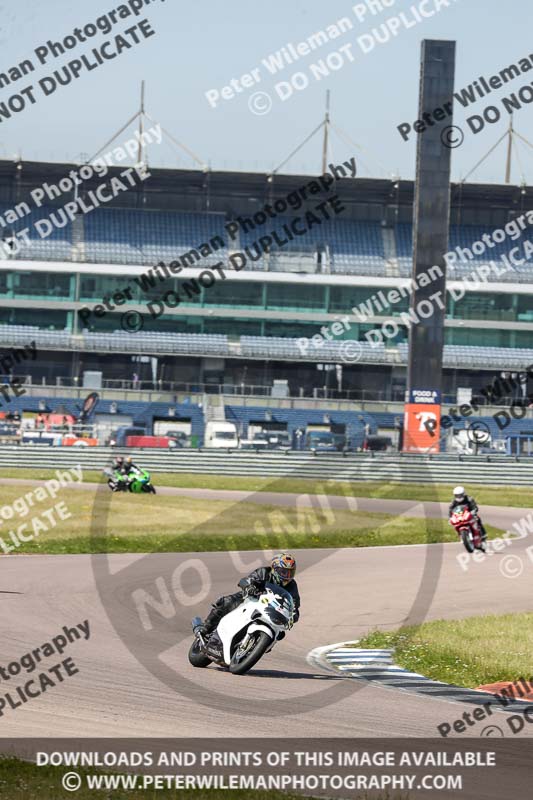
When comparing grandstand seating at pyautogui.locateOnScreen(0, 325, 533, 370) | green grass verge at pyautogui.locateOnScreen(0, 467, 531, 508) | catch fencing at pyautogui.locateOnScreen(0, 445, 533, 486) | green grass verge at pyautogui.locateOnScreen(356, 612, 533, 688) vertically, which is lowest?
green grass verge at pyautogui.locateOnScreen(0, 467, 531, 508)

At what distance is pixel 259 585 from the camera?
504 inches

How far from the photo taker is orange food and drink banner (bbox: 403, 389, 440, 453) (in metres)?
56.5

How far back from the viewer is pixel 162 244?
78500 mm

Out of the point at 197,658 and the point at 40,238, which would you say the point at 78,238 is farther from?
the point at 197,658

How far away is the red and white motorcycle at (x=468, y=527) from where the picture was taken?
88.4 feet

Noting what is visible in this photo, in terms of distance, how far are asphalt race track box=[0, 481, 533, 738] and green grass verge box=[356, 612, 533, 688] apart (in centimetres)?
101

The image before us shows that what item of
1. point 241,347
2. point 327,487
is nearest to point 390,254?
point 241,347

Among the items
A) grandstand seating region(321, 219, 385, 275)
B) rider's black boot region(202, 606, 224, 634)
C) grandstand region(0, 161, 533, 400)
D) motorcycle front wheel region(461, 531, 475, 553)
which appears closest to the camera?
rider's black boot region(202, 606, 224, 634)

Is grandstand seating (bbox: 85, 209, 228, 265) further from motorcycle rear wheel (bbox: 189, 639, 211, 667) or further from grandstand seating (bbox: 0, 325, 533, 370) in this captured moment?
motorcycle rear wheel (bbox: 189, 639, 211, 667)

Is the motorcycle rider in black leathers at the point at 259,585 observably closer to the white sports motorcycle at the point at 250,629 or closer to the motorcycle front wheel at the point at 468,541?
the white sports motorcycle at the point at 250,629

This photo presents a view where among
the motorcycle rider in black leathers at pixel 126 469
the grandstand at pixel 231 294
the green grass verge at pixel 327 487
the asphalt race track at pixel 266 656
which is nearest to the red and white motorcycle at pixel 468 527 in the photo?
the asphalt race track at pixel 266 656

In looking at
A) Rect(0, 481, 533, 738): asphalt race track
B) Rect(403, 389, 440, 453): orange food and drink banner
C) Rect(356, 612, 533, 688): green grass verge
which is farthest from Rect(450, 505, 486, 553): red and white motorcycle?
Rect(403, 389, 440, 453): orange food and drink banner

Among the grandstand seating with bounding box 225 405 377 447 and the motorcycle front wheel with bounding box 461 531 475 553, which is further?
the grandstand seating with bounding box 225 405 377 447

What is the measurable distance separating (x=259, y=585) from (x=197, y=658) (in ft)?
3.79
